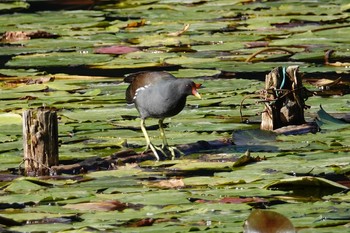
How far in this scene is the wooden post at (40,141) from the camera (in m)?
5.59

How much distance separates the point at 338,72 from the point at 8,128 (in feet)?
8.49

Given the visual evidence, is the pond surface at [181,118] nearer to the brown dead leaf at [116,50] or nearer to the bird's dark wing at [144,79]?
the brown dead leaf at [116,50]

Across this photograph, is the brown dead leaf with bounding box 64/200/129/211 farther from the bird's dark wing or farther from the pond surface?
the bird's dark wing

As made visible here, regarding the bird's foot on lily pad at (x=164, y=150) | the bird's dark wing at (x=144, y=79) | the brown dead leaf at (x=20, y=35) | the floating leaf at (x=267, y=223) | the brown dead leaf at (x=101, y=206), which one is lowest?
the brown dead leaf at (x=20, y=35)

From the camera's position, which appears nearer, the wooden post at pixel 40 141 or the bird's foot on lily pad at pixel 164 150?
the wooden post at pixel 40 141

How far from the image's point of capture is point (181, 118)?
22.3 feet

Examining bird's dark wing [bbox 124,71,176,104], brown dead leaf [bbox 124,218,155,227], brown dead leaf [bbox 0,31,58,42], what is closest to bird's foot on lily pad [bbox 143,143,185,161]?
bird's dark wing [bbox 124,71,176,104]

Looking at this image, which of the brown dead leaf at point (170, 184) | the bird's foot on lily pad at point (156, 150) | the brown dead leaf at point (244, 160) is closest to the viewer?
the brown dead leaf at point (170, 184)

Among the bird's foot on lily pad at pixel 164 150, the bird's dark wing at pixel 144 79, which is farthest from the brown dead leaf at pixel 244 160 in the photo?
the bird's dark wing at pixel 144 79

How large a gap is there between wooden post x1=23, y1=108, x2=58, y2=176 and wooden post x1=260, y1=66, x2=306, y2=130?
1.28 m

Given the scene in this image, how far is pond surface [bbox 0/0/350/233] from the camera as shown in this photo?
4672 mm

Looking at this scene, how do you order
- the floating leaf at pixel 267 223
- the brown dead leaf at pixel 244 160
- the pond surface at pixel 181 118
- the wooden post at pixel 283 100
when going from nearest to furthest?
1. the floating leaf at pixel 267 223
2. the pond surface at pixel 181 118
3. the brown dead leaf at pixel 244 160
4. the wooden post at pixel 283 100

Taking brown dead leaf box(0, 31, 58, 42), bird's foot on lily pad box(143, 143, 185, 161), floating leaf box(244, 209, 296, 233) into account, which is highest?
floating leaf box(244, 209, 296, 233)

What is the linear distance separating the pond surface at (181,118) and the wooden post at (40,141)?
0.45 ft
